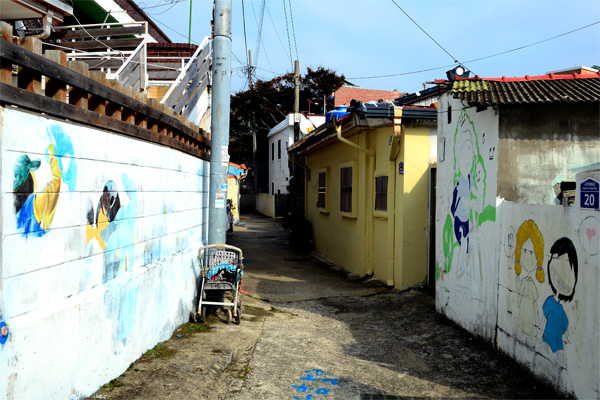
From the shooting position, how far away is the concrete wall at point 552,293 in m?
4.05

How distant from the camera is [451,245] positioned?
7535mm

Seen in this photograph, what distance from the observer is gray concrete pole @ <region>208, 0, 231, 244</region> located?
301 inches

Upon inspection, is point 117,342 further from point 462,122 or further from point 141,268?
point 462,122

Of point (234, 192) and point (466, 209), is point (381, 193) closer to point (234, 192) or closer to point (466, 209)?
point (466, 209)

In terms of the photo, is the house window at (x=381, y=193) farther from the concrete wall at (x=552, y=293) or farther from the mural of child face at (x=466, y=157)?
the concrete wall at (x=552, y=293)

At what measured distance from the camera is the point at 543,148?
621 centimetres

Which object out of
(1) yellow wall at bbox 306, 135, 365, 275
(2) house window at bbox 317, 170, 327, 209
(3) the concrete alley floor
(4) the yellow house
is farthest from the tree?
(3) the concrete alley floor

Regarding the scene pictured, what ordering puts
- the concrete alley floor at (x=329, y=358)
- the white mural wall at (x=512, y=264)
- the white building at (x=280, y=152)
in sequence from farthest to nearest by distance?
the white building at (x=280, y=152), the concrete alley floor at (x=329, y=358), the white mural wall at (x=512, y=264)

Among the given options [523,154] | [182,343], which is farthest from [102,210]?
[523,154]

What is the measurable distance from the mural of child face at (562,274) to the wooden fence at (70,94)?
409 cm

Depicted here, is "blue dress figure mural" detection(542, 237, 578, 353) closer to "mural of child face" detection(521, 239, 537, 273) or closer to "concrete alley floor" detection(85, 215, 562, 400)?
"mural of child face" detection(521, 239, 537, 273)

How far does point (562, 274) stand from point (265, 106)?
114 ft

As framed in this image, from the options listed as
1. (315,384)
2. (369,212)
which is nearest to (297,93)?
(369,212)

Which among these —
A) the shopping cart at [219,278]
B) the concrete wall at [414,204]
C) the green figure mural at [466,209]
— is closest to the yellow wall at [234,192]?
the concrete wall at [414,204]
